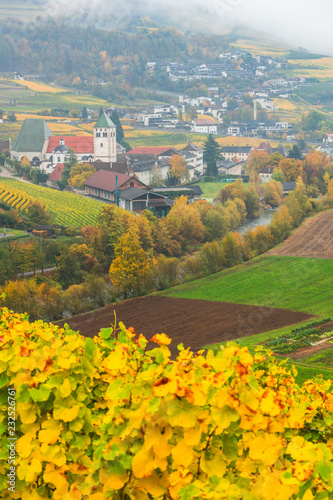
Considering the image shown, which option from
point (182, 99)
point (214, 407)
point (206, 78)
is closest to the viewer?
point (214, 407)

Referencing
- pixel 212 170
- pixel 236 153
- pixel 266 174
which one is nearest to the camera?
pixel 266 174

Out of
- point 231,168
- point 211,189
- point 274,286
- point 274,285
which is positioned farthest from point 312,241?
point 231,168

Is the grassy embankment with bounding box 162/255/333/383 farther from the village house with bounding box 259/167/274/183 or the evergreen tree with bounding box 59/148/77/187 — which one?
the village house with bounding box 259/167/274/183

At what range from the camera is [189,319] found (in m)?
24.5

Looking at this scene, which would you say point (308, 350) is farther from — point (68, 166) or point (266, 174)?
point (266, 174)

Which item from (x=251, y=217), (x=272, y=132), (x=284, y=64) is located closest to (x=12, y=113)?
(x=272, y=132)

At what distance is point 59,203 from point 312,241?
810 inches

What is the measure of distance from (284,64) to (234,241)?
157 m

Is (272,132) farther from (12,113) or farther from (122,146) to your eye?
(12,113)

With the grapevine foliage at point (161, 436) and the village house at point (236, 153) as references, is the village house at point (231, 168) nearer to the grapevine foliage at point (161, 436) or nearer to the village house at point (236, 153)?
the village house at point (236, 153)

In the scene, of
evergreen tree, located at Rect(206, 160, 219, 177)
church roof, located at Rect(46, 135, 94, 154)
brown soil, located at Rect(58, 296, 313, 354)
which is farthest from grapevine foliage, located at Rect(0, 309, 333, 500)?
church roof, located at Rect(46, 135, 94, 154)

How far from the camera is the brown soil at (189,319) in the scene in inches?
877

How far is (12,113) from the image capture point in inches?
4063

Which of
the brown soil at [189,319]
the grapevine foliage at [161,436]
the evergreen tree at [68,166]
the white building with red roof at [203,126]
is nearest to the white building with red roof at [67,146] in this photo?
the evergreen tree at [68,166]
